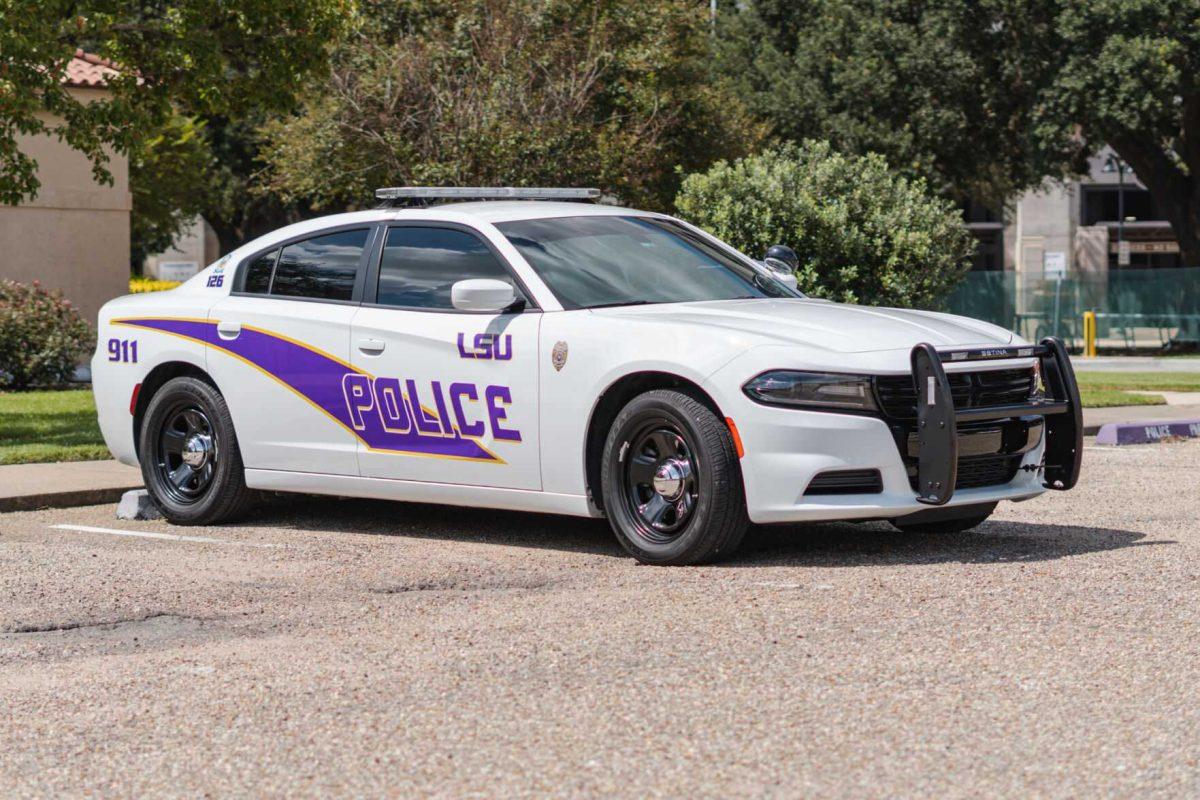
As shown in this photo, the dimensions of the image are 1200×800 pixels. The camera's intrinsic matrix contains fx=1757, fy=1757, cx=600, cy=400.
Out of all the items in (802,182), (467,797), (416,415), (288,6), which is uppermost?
(288,6)

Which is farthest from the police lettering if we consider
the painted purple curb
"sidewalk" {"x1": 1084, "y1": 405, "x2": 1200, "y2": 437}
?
"sidewalk" {"x1": 1084, "y1": 405, "x2": 1200, "y2": 437}

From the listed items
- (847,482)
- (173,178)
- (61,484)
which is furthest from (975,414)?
(173,178)

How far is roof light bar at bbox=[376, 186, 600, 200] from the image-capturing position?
9266mm

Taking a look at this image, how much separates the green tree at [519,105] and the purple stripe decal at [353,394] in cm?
1517

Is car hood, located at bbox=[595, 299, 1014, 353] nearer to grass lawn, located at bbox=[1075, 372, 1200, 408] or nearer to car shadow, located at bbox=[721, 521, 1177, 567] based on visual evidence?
car shadow, located at bbox=[721, 521, 1177, 567]

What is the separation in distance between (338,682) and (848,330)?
311 centimetres

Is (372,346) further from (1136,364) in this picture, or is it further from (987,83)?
(987,83)

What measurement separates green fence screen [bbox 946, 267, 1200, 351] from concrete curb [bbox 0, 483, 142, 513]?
3002 cm

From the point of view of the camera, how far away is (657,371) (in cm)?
772

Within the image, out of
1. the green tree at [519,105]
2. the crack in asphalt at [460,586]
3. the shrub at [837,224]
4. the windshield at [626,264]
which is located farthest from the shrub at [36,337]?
the crack in asphalt at [460,586]

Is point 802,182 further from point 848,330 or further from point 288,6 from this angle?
point 848,330

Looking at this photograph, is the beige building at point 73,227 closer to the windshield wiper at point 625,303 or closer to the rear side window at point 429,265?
the rear side window at point 429,265

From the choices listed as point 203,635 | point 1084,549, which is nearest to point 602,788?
point 203,635

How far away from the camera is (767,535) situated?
8.69 meters
